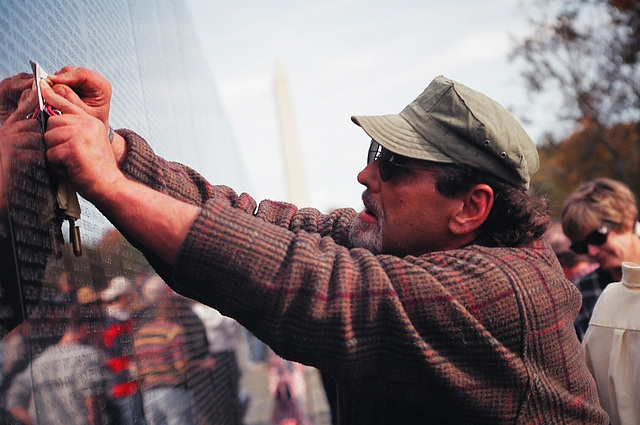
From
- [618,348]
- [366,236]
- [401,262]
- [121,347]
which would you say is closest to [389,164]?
[366,236]

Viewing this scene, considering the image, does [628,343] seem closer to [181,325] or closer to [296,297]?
[296,297]

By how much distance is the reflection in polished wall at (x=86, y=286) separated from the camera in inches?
48.2

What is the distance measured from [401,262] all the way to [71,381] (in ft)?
2.57

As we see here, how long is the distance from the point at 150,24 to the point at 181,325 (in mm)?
1306

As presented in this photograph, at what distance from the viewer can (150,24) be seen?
317cm

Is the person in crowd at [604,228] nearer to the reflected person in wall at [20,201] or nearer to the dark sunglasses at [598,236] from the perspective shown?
the dark sunglasses at [598,236]

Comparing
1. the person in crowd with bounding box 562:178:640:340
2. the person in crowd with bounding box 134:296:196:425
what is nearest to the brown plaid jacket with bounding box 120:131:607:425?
the person in crowd with bounding box 134:296:196:425

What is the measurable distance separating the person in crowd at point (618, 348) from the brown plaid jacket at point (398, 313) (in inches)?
16.7

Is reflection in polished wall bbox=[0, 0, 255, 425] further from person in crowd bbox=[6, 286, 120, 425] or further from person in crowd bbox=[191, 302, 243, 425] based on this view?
person in crowd bbox=[191, 302, 243, 425]

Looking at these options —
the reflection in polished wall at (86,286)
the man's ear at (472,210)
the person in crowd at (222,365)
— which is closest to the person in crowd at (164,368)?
the reflection in polished wall at (86,286)

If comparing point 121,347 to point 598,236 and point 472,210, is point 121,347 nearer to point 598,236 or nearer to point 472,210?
point 472,210

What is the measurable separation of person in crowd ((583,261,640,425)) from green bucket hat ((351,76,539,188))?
744mm

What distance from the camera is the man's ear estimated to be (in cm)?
212

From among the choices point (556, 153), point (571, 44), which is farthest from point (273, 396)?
point (556, 153)
